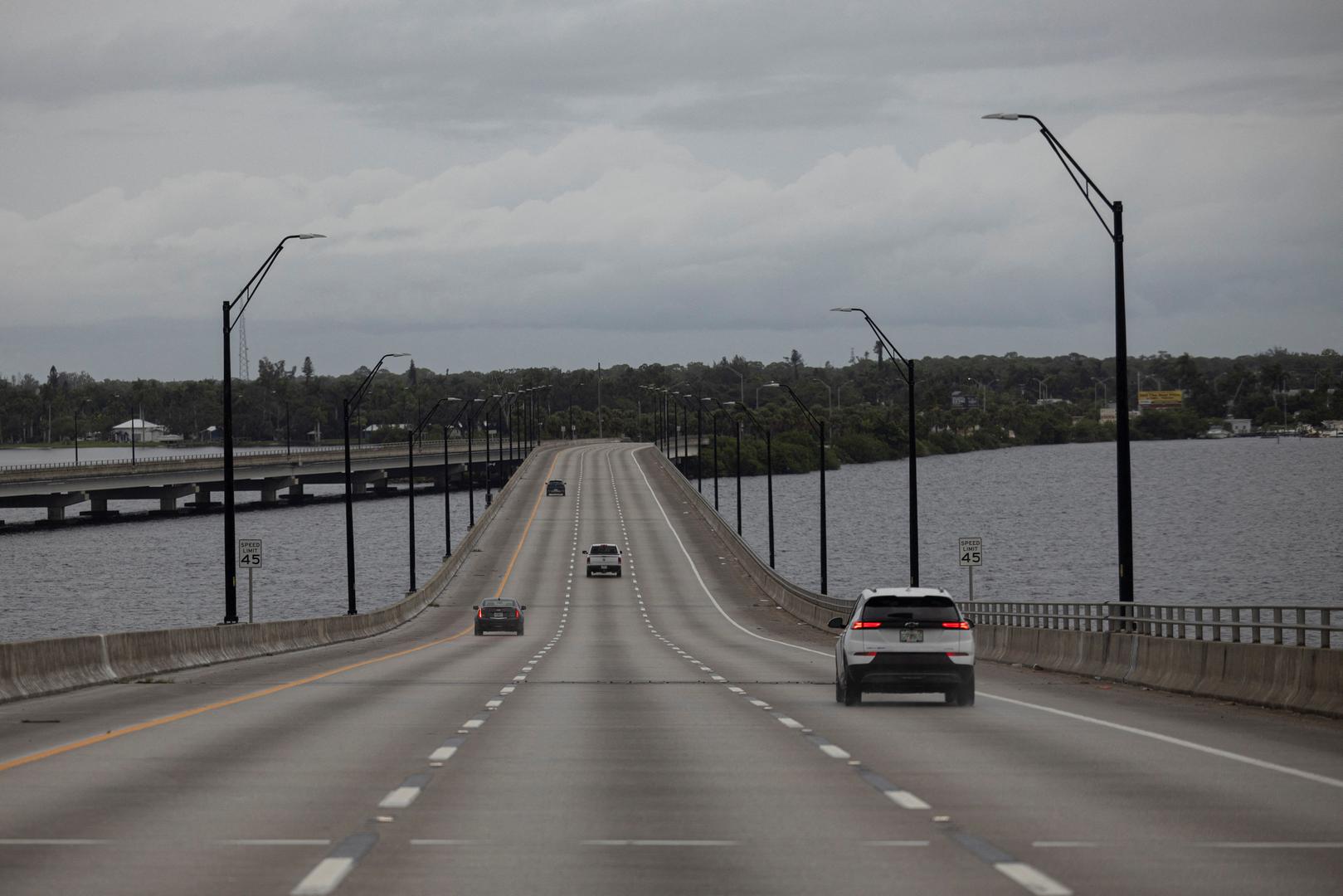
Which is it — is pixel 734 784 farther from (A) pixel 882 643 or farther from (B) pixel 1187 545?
(B) pixel 1187 545

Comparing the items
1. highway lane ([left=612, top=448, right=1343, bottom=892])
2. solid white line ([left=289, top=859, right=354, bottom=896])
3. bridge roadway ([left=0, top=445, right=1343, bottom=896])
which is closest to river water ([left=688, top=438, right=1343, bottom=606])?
highway lane ([left=612, top=448, right=1343, bottom=892])

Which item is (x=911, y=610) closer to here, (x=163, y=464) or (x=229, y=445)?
(x=229, y=445)

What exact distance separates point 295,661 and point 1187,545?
101284mm

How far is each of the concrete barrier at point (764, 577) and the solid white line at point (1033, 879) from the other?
43989mm

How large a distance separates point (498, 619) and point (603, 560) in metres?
30.2

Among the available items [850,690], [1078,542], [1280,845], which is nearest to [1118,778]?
[1280,845]

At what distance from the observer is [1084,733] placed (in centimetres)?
1781

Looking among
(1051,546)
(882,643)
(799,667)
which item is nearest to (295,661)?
(799,667)

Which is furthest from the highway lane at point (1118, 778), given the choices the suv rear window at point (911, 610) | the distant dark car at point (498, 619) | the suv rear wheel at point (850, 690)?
the distant dark car at point (498, 619)

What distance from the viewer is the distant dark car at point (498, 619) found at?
6328 centimetres

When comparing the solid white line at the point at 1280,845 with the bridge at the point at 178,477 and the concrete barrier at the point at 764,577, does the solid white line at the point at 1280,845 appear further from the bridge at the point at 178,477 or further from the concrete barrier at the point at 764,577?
the bridge at the point at 178,477

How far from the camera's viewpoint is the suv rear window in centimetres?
2189

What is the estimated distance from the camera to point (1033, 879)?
29.1ft

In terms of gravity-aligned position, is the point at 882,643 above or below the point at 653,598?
above
